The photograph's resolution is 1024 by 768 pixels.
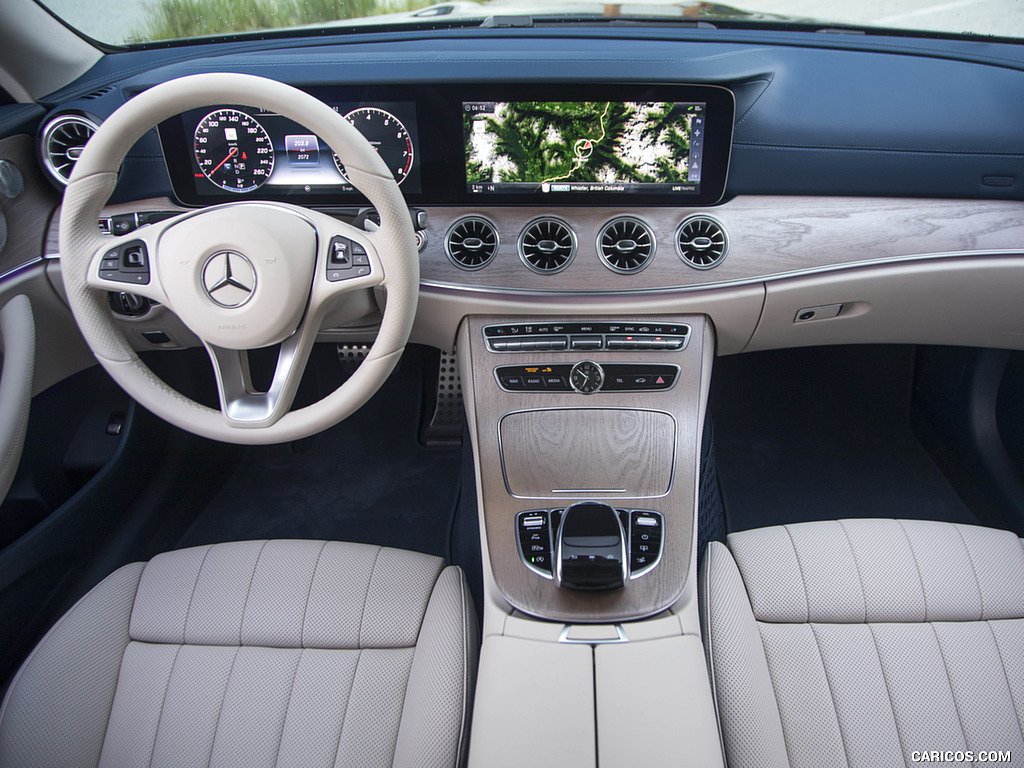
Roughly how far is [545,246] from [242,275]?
66cm

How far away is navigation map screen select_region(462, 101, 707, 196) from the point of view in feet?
4.49

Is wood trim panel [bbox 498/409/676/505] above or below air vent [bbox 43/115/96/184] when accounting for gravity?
below

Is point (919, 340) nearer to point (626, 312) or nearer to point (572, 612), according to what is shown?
point (626, 312)

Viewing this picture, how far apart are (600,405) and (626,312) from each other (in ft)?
0.74

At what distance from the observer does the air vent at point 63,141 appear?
1429 millimetres

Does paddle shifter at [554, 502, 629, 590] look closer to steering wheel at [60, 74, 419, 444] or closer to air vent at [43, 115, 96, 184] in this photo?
steering wheel at [60, 74, 419, 444]

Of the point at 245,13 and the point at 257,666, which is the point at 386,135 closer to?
the point at 245,13

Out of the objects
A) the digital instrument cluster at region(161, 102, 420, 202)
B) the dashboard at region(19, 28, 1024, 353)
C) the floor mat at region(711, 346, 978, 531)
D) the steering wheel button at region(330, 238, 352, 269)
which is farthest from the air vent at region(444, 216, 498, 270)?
the floor mat at region(711, 346, 978, 531)

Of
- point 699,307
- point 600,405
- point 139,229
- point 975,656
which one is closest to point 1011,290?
point 699,307

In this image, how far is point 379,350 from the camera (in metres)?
1.15

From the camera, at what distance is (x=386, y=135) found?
1.39m

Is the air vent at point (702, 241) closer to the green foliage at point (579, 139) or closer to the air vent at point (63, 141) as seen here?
the green foliage at point (579, 139)

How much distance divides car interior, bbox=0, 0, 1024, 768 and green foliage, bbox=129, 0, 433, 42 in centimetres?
2

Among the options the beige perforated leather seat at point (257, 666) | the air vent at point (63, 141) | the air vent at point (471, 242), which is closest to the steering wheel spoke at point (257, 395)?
the beige perforated leather seat at point (257, 666)
